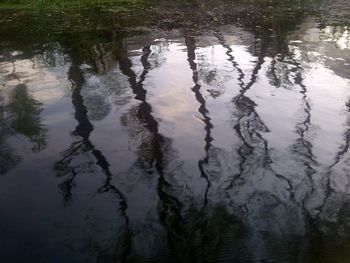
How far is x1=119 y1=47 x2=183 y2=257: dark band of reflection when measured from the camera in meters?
4.16

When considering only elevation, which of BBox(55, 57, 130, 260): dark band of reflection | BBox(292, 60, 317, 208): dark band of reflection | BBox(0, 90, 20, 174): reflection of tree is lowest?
BBox(292, 60, 317, 208): dark band of reflection

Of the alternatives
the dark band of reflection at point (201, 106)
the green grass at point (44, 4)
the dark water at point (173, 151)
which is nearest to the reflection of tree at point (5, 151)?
the dark water at point (173, 151)

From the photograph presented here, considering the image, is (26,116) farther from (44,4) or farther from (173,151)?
(44,4)

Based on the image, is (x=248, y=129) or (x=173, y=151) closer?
(x=173, y=151)

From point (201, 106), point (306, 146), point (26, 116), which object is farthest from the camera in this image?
point (201, 106)

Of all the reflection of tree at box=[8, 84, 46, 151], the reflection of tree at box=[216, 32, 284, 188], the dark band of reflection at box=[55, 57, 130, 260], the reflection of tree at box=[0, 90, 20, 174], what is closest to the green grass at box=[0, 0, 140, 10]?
the reflection of tree at box=[8, 84, 46, 151]

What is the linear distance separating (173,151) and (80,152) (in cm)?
123

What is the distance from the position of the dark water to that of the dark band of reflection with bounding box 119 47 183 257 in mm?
20

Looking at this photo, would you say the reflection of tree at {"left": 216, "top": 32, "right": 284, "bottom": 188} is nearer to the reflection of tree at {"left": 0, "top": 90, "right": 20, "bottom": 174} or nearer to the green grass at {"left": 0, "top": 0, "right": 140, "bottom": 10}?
the reflection of tree at {"left": 0, "top": 90, "right": 20, "bottom": 174}

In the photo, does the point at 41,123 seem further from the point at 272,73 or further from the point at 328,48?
the point at 328,48

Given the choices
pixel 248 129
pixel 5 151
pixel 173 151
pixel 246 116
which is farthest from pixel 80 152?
pixel 246 116

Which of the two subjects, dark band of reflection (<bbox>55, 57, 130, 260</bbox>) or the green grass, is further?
the green grass

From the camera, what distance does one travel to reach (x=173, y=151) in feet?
18.1

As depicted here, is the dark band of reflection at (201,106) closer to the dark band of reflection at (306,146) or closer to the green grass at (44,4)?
the dark band of reflection at (306,146)
